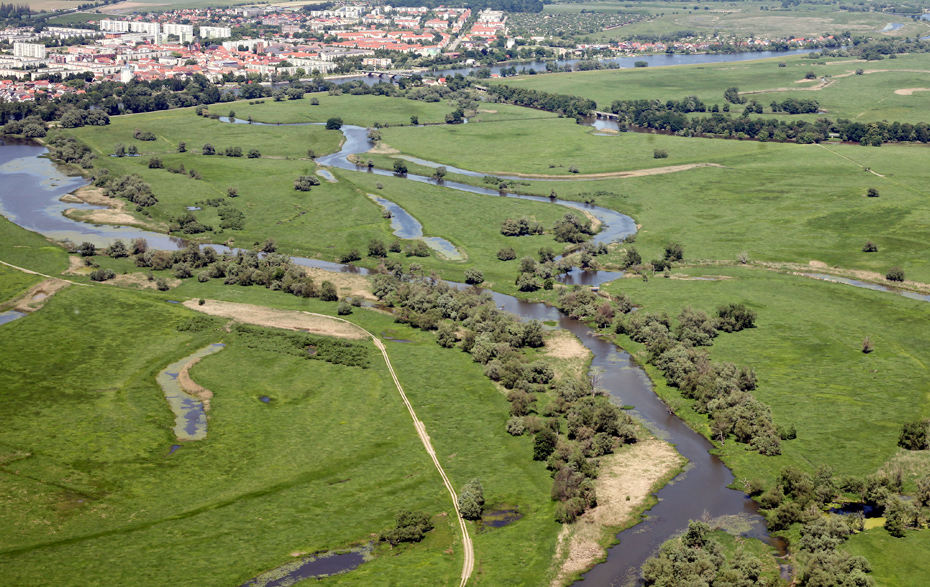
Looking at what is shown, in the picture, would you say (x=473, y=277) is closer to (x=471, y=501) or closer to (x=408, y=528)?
(x=471, y=501)

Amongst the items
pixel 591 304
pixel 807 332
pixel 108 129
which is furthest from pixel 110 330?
pixel 108 129

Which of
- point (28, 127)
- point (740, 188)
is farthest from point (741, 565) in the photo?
point (28, 127)

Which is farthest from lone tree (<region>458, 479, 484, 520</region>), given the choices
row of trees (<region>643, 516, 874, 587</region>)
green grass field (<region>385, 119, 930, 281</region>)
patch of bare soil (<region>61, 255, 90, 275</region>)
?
patch of bare soil (<region>61, 255, 90, 275</region>)

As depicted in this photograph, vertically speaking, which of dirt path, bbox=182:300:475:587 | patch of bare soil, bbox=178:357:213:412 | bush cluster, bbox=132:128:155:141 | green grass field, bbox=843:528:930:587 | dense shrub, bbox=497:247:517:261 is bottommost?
green grass field, bbox=843:528:930:587

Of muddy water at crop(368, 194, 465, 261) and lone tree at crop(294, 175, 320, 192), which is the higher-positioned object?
lone tree at crop(294, 175, 320, 192)

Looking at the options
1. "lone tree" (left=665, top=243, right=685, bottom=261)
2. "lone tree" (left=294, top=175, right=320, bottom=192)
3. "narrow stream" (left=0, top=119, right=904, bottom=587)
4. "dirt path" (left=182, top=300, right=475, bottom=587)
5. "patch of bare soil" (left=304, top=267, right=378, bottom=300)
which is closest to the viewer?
"narrow stream" (left=0, top=119, right=904, bottom=587)

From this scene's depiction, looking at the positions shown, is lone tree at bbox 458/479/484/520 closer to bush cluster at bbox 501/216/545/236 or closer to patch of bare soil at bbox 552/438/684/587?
patch of bare soil at bbox 552/438/684/587

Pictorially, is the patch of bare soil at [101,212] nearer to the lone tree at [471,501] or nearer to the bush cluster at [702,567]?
the lone tree at [471,501]

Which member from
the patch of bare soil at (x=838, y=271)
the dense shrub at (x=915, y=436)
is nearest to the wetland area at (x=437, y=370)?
the patch of bare soil at (x=838, y=271)
